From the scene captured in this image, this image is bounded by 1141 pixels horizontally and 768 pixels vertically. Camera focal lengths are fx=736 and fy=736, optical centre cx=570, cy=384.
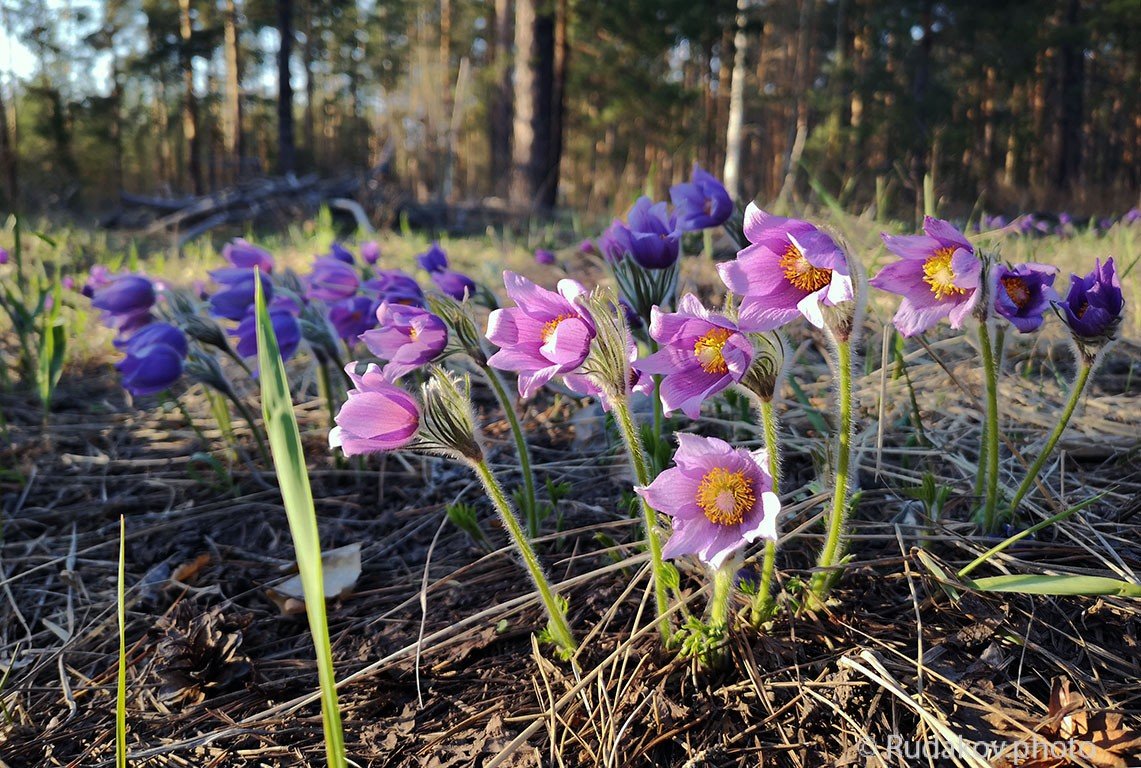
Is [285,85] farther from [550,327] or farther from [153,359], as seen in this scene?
[550,327]

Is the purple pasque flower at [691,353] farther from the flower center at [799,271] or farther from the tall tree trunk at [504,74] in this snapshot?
the tall tree trunk at [504,74]

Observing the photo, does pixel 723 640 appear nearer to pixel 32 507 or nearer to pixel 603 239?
pixel 603 239

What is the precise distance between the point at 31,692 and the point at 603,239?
1.32 m

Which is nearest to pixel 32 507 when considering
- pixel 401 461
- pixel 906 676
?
pixel 401 461

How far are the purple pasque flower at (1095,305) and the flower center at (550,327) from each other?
70 cm

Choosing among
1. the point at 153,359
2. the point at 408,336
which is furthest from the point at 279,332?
the point at 408,336

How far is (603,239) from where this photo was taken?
1.50m

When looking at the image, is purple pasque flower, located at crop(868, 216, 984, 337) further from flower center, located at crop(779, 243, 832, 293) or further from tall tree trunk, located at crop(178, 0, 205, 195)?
tall tree trunk, located at crop(178, 0, 205, 195)

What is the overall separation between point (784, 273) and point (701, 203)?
0.69 m

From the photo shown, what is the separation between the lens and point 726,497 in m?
0.90

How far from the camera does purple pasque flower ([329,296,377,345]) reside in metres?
1.75

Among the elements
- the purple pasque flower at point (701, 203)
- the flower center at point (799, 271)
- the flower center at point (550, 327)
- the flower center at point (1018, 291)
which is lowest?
the flower center at point (550, 327)

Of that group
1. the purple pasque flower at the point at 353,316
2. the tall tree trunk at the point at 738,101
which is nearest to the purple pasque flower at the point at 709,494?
the purple pasque flower at the point at 353,316

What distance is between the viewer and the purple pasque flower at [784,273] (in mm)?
865
